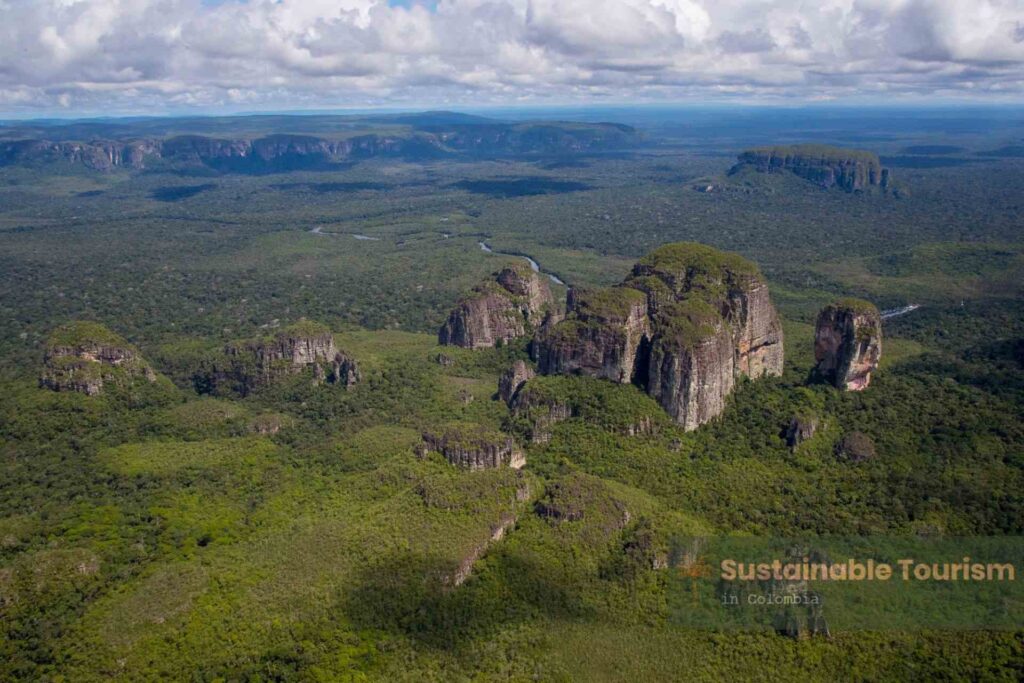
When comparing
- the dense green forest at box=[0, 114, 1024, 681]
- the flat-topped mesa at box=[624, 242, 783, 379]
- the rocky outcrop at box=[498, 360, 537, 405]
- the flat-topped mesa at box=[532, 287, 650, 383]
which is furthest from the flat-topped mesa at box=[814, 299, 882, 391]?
the rocky outcrop at box=[498, 360, 537, 405]

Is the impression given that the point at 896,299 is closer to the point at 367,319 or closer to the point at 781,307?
the point at 781,307

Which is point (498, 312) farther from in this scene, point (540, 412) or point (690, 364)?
point (690, 364)

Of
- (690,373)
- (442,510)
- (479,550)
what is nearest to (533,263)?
(690,373)

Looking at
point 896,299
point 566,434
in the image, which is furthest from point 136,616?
point 896,299

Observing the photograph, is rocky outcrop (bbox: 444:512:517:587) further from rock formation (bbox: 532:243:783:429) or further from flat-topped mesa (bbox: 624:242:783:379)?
flat-topped mesa (bbox: 624:242:783:379)

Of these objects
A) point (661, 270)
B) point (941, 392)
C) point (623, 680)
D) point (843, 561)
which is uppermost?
point (661, 270)

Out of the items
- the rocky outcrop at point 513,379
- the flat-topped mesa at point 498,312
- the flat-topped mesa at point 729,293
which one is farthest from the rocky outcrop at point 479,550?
the flat-topped mesa at point 498,312

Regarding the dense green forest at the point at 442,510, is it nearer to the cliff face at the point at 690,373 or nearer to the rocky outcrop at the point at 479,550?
the rocky outcrop at the point at 479,550
